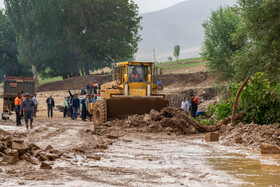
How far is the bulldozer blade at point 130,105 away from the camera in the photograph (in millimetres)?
18766

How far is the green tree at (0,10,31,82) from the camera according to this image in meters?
66.4

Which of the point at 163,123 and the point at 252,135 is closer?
the point at 252,135

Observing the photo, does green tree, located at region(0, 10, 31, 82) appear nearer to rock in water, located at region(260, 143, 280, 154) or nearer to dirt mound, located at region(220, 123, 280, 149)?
dirt mound, located at region(220, 123, 280, 149)

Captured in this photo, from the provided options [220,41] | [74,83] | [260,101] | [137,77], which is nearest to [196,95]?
[220,41]

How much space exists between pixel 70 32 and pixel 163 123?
155ft

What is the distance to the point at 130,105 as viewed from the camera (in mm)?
18859

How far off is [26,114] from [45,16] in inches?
1719

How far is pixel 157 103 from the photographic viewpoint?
758 inches

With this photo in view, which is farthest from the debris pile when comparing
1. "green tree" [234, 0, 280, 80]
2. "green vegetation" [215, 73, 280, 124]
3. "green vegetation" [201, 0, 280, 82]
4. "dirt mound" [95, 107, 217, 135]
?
"green vegetation" [201, 0, 280, 82]

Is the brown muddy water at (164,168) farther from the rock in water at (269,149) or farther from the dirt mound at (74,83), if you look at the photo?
the dirt mound at (74,83)

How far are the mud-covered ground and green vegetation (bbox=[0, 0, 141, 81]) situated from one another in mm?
46984

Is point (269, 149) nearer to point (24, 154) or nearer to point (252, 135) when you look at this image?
point (252, 135)

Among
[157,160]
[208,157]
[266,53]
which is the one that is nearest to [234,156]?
[208,157]

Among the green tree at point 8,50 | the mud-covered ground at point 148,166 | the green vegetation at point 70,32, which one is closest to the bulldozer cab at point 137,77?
the mud-covered ground at point 148,166
